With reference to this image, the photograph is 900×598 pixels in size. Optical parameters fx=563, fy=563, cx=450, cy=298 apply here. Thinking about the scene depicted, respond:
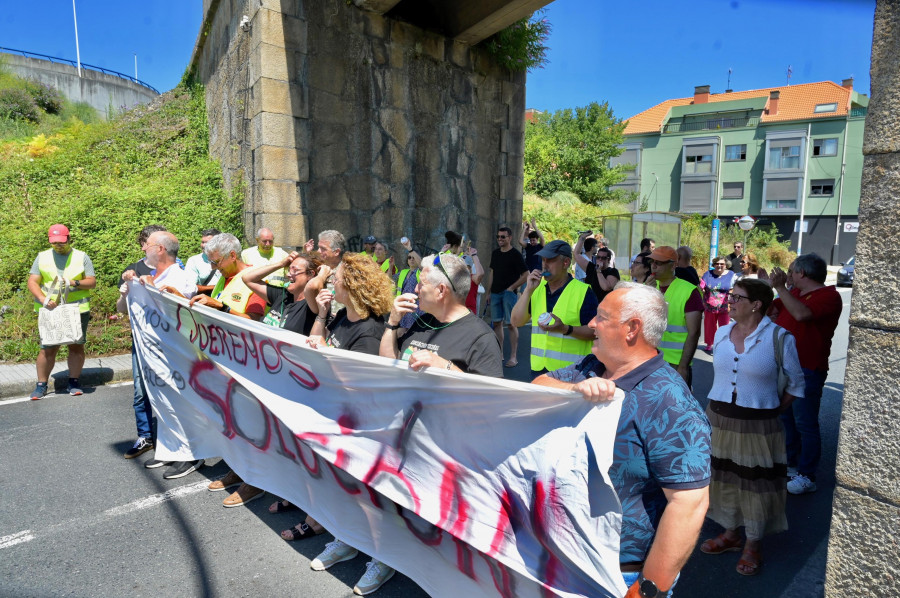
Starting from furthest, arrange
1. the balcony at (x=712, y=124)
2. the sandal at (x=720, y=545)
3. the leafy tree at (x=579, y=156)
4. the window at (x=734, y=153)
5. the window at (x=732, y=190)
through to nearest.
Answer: the window at (x=732, y=190), the window at (x=734, y=153), the balcony at (x=712, y=124), the leafy tree at (x=579, y=156), the sandal at (x=720, y=545)

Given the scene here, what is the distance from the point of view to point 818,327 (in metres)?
4.26

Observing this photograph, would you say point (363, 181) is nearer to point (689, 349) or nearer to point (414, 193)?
point (414, 193)

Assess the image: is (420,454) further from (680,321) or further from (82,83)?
(82,83)

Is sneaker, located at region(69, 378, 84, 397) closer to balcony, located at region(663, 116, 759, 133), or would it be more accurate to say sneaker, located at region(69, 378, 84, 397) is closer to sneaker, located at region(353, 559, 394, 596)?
sneaker, located at region(353, 559, 394, 596)

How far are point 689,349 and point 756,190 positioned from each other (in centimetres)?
4534

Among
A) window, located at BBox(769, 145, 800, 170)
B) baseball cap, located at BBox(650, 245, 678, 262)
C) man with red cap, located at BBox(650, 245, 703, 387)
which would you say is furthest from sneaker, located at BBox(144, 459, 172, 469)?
window, located at BBox(769, 145, 800, 170)

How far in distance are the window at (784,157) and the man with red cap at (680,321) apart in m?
44.5

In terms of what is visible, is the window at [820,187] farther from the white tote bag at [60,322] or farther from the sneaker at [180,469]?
the sneaker at [180,469]

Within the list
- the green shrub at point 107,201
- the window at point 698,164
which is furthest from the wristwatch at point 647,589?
the window at point 698,164

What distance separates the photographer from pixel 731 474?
3330 mm

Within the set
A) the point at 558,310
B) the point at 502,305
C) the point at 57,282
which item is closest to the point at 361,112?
the point at 502,305

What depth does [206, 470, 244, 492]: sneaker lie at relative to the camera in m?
4.08

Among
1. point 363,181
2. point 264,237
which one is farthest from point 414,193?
point 264,237

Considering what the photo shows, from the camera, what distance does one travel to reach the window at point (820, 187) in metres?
40.8
